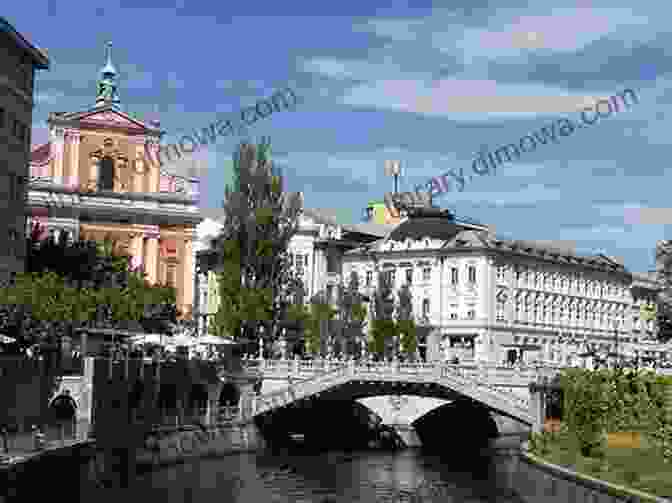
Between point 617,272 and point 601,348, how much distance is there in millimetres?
14993

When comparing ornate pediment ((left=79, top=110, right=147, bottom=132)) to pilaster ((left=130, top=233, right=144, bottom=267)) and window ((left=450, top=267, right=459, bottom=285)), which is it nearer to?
pilaster ((left=130, top=233, right=144, bottom=267))

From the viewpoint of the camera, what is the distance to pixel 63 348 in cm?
7556

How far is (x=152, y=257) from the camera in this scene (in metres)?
126

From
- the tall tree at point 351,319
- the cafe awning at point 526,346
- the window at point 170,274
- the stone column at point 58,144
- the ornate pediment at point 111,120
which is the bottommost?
the cafe awning at point 526,346

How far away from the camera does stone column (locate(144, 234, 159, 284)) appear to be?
125875 mm

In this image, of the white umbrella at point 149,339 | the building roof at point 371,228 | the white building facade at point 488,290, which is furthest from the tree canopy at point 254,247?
the building roof at point 371,228

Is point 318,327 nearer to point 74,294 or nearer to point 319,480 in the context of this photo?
point 74,294

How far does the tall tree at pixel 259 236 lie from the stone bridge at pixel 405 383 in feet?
14.2

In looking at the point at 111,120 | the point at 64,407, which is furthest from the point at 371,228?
the point at 64,407

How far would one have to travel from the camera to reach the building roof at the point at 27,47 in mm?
79925

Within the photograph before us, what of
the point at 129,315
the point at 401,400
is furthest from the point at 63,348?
the point at 401,400

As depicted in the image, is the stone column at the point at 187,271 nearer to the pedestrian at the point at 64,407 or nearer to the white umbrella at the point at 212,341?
the white umbrella at the point at 212,341

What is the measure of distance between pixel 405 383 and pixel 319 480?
17197 mm

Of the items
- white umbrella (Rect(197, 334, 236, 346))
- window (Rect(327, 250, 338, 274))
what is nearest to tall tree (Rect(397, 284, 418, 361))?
window (Rect(327, 250, 338, 274))
